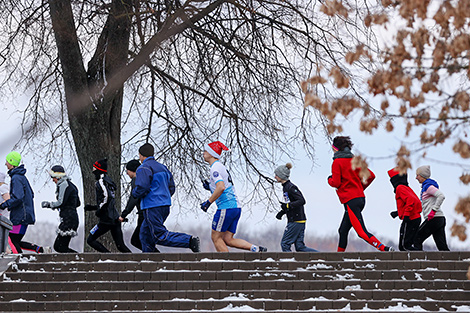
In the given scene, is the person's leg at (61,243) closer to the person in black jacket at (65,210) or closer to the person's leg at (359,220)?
the person in black jacket at (65,210)

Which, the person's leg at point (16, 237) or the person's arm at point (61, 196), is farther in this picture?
the person's leg at point (16, 237)

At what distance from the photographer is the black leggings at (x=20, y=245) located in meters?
12.0

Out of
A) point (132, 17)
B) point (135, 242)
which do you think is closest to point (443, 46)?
point (135, 242)

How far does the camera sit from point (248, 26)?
15.9m

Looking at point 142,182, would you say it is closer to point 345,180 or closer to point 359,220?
point 345,180

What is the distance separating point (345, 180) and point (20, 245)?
5.36 metres

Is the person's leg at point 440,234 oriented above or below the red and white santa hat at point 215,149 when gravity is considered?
below

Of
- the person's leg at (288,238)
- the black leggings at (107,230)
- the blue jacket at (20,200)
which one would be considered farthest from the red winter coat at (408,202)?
the blue jacket at (20,200)

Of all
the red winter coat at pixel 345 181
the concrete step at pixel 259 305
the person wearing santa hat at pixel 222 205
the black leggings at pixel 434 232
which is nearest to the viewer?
the concrete step at pixel 259 305

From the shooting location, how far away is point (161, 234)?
419 inches

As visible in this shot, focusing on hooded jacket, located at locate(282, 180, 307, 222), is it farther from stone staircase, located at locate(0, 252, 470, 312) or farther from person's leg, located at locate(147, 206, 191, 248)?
person's leg, located at locate(147, 206, 191, 248)

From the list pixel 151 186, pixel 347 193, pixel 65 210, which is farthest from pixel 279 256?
pixel 65 210

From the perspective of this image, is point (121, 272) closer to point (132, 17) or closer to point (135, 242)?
point (135, 242)

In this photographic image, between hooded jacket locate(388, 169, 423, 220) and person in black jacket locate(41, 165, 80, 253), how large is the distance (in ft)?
15.9
